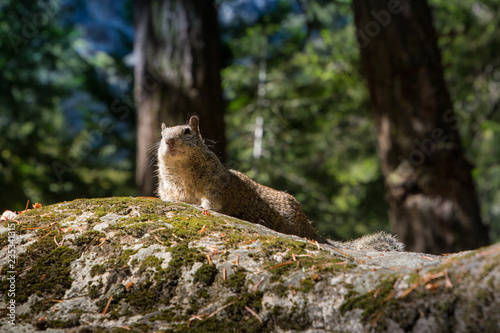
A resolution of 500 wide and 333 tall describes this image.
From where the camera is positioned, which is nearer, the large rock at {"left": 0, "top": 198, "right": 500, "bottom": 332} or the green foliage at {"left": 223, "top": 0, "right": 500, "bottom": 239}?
the large rock at {"left": 0, "top": 198, "right": 500, "bottom": 332}

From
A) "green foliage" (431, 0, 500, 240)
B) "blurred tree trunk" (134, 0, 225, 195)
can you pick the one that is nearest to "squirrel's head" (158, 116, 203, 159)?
"blurred tree trunk" (134, 0, 225, 195)

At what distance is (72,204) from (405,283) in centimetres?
224

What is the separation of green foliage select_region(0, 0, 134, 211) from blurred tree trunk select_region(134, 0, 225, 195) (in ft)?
10.2

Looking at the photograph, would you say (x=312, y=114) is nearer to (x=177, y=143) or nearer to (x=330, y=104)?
(x=330, y=104)

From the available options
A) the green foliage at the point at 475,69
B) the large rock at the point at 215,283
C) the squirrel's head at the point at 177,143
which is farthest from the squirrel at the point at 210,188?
the green foliage at the point at 475,69

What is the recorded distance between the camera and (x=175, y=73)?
6.63 meters

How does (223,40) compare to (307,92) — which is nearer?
(307,92)

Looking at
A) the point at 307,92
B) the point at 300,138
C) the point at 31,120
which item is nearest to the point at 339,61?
the point at 307,92

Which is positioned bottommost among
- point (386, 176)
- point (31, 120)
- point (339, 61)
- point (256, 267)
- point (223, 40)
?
point (256, 267)

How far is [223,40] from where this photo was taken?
11.6 metres

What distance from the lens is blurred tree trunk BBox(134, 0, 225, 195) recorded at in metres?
6.43

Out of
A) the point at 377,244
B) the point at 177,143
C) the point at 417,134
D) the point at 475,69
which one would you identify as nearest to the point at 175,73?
the point at 177,143

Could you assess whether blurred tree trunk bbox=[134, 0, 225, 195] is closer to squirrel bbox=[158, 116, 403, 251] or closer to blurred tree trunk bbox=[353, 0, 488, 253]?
squirrel bbox=[158, 116, 403, 251]

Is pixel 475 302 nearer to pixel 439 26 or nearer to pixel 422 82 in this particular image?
pixel 422 82
